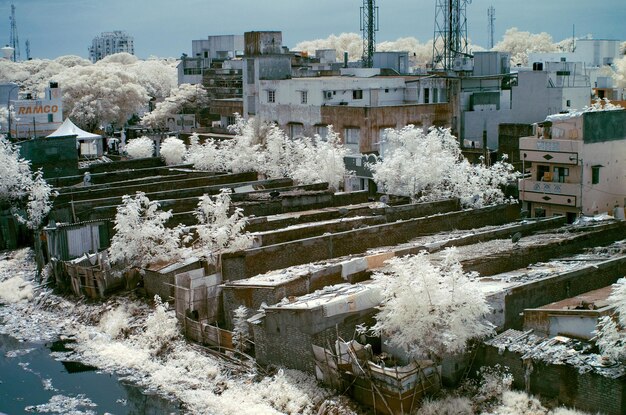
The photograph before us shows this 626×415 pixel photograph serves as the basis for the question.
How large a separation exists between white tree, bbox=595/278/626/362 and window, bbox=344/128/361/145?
28.2 metres

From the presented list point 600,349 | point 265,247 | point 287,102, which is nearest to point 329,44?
point 287,102

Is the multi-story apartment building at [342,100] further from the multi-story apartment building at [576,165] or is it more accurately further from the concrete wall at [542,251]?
the concrete wall at [542,251]

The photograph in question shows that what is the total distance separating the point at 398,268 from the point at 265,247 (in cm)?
756

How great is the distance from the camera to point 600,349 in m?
18.8

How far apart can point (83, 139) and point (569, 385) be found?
40.7m

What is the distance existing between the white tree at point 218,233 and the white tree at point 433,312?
8.35 m

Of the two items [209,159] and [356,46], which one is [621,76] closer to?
[209,159]

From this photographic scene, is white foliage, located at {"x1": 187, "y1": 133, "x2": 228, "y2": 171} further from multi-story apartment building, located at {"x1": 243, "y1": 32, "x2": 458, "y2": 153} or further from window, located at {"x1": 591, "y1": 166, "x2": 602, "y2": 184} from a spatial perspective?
window, located at {"x1": 591, "y1": 166, "x2": 602, "y2": 184}

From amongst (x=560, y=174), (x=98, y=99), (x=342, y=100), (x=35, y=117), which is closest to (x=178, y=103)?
(x=98, y=99)

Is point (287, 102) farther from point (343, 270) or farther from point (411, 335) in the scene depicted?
point (411, 335)

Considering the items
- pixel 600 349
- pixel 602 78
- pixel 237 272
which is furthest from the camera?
pixel 602 78

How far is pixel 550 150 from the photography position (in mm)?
34875

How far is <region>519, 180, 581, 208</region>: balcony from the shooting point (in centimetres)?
3441

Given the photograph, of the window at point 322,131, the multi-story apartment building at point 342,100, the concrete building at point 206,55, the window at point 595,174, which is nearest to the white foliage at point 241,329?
the window at point 595,174
